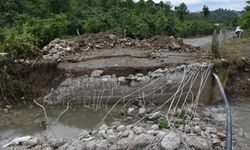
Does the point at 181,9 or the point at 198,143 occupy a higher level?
the point at 181,9

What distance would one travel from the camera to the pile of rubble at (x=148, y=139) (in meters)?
5.60

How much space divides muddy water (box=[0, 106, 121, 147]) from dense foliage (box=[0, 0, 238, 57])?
179cm

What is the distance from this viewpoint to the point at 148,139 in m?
5.66

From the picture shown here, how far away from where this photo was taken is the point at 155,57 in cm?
961

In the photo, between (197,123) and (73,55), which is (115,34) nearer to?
(73,55)

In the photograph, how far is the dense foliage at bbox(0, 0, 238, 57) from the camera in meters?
9.92

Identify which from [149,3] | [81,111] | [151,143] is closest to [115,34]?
[81,111]

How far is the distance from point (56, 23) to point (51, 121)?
7.12m

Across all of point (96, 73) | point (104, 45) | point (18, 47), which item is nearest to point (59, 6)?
point (104, 45)

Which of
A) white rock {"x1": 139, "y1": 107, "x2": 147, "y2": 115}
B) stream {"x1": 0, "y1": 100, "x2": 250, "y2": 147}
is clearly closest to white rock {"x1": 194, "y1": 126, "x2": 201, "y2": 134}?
stream {"x1": 0, "y1": 100, "x2": 250, "y2": 147}

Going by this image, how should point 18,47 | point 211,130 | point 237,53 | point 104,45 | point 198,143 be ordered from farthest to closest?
1. point 104,45
2. point 237,53
3. point 18,47
4. point 211,130
5. point 198,143

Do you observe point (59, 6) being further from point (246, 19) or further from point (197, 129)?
point (197, 129)

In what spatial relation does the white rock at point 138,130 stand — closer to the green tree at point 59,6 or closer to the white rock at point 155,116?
the white rock at point 155,116

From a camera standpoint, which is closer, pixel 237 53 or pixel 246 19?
pixel 237 53
